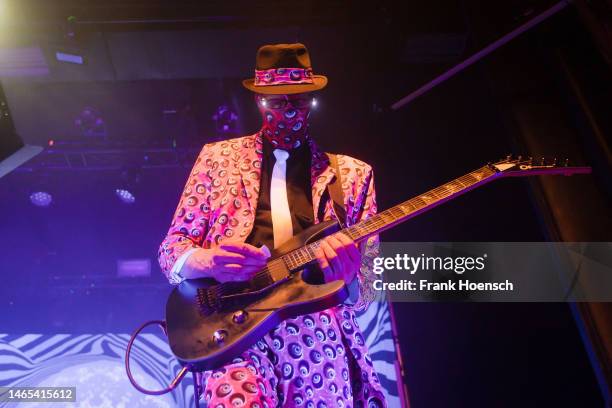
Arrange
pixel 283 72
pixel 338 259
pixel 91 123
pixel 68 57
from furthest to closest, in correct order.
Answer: pixel 91 123
pixel 68 57
pixel 283 72
pixel 338 259

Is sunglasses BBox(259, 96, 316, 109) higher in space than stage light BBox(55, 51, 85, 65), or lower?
lower

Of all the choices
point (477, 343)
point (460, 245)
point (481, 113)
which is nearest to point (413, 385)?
point (477, 343)

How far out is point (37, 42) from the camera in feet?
15.1

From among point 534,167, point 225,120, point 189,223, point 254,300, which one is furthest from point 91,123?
point 534,167

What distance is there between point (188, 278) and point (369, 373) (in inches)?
35.3

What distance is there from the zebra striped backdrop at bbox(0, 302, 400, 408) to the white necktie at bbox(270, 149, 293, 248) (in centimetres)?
160

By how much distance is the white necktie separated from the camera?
76.5 inches

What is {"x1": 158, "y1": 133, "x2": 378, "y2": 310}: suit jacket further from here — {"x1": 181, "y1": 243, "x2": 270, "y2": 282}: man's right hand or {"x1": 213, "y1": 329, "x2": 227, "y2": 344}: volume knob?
{"x1": 213, "y1": 329, "x2": 227, "y2": 344}: volume knob

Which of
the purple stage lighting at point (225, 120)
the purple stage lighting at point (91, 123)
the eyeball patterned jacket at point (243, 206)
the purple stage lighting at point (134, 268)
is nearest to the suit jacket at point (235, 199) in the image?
the eyeball patterned jacket at point (243, 206)

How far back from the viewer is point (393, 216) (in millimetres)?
1849

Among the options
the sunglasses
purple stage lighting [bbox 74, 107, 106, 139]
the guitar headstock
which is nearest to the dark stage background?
purple stage lighting [bbox 74, 107, 106, 139]

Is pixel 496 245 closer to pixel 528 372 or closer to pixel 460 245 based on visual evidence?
pixel 460 245

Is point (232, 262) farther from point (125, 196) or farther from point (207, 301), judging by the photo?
point (125, 196)

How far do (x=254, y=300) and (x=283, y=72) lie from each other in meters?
1.17
